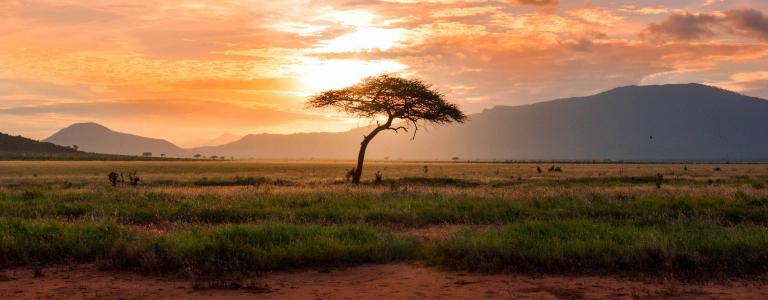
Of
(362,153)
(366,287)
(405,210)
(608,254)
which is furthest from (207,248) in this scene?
(362,153)

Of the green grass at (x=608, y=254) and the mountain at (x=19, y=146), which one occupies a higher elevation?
the mountain at (x=19, y=146)

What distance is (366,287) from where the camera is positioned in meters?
10.7

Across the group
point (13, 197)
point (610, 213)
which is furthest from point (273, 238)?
point (13, 197)

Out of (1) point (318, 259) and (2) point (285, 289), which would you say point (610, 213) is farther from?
(2) point (285, 289)

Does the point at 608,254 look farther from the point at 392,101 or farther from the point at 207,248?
the point at 392,101

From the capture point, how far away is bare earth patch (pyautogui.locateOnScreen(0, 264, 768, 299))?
10094mm

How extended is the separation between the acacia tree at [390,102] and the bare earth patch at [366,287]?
31098 mm

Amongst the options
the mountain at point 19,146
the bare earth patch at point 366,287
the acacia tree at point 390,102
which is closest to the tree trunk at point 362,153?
the acacia tree at point 390,102

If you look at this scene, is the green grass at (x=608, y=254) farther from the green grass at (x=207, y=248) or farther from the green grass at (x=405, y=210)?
the green grass at (x=405, y=210)

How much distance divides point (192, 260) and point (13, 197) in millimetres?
18262

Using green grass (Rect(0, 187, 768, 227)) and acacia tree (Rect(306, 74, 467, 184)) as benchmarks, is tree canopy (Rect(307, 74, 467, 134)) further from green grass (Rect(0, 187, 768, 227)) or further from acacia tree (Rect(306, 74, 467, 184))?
green grass (Rect(0, 187, 768, 227))

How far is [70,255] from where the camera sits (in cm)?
1348

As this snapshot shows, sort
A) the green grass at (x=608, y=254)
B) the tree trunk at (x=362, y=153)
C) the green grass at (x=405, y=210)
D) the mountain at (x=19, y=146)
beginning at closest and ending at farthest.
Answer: the green grass at (x=608, y=254) → the green grass at (x=405, y=210) → the tree trunk at (x=362, y=153) → the mountain at (x=19, y=146)

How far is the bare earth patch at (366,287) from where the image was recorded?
10.1 m
